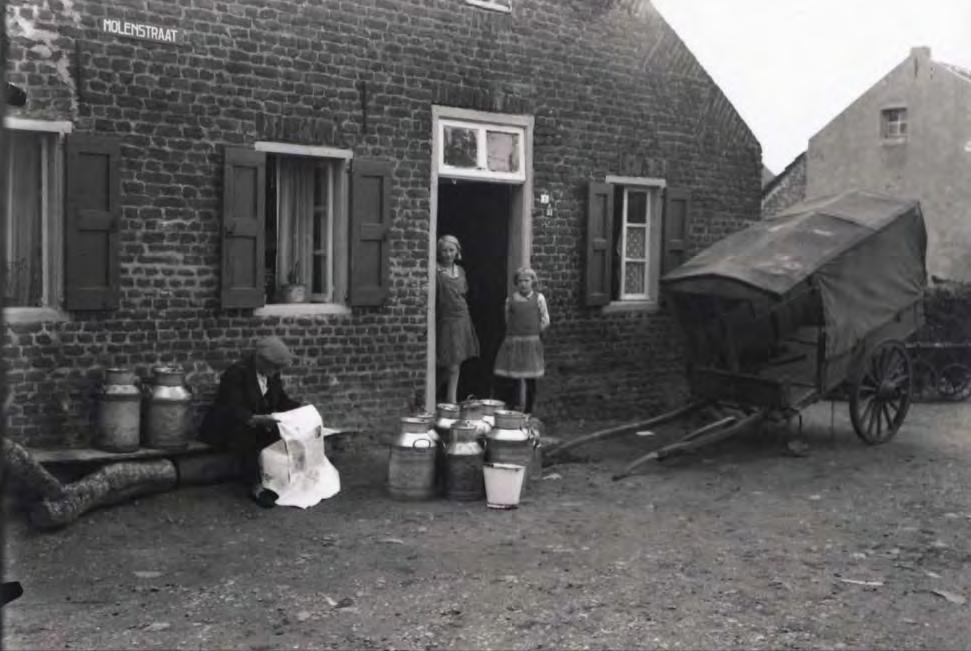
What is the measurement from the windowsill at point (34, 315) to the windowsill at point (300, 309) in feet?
5.61

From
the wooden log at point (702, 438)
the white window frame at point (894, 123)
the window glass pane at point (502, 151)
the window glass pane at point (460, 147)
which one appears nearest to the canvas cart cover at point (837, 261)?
the wooden log at point (702, 438)

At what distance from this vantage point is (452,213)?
1248 centimetres

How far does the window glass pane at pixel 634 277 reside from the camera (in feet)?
42.1

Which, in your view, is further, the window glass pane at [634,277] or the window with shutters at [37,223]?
the window glass pane at [634,277]

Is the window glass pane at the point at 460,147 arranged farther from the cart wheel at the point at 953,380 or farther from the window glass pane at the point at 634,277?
the cart wheel at the point at 953,380

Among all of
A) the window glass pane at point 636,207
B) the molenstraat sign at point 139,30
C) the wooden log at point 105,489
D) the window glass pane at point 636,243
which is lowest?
the wooden log at point 105,489

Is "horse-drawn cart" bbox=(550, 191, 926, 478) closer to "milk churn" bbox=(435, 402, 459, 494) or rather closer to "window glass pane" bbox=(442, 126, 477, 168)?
"milk churn" bbox=(435, 402, 459, 494)

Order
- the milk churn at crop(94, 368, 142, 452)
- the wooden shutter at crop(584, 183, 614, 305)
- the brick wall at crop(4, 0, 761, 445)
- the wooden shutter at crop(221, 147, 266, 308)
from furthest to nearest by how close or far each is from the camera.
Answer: the wooden shutter at crop(584, 183, 614, 305) < the wooden shutter at crop(221, 147, 266, 308) < the brick wall at crop(4, 0, 761, 445) < the milk churn at crop(94, 368, 142, 452)

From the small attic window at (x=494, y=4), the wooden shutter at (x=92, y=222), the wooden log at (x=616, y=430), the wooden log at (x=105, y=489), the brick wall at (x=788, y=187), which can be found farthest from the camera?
the brick wall at (x=788, y=187)

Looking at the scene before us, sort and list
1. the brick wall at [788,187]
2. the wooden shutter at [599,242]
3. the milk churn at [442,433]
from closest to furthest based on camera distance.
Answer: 1. the milk churn at [442,433]
2. the wooden shutter at [599,242]
3. the brick wall at [788,187]

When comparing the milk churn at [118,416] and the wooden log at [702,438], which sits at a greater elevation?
the milk churn at [118,416]

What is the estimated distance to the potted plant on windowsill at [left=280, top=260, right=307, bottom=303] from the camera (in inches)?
382

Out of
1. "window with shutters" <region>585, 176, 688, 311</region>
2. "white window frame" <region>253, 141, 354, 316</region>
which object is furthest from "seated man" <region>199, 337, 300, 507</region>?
"window with shutters" <region>585, 176, 688, 311</region>

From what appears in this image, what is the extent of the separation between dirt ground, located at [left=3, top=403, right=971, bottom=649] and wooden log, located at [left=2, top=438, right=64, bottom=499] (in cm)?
26
